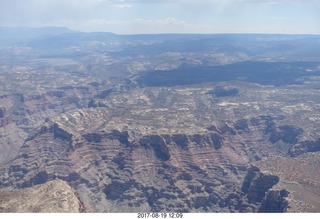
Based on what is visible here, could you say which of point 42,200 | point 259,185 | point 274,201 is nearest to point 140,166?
point 259,185

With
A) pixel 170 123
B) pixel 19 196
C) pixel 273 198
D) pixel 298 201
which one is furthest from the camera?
pixel 170 123

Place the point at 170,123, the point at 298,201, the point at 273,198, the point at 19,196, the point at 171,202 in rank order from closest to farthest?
the point at 19,196 < the point at 298,201 < the point at 273,198 < the point at 171,202 < the point at 170,123

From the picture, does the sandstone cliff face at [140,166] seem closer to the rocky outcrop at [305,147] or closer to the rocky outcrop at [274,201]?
the rocky outcrop at [305,147]

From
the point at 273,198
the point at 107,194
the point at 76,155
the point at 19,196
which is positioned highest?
the point at 19,196

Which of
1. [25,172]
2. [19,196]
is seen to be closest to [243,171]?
[25,172]

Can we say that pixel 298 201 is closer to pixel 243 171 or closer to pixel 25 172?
pixel 243 171

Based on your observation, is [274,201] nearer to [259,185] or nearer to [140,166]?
[259,185]

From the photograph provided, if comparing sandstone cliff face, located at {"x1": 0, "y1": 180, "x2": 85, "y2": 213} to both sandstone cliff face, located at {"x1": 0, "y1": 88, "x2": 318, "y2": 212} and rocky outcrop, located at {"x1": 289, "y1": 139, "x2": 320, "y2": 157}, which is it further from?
rocky outcrop, located at {"x1": 289, "y1": 139, "x2": 320, "y2": 157}

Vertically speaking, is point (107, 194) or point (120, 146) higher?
point (120, 146)

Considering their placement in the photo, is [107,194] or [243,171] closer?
[107,194]
